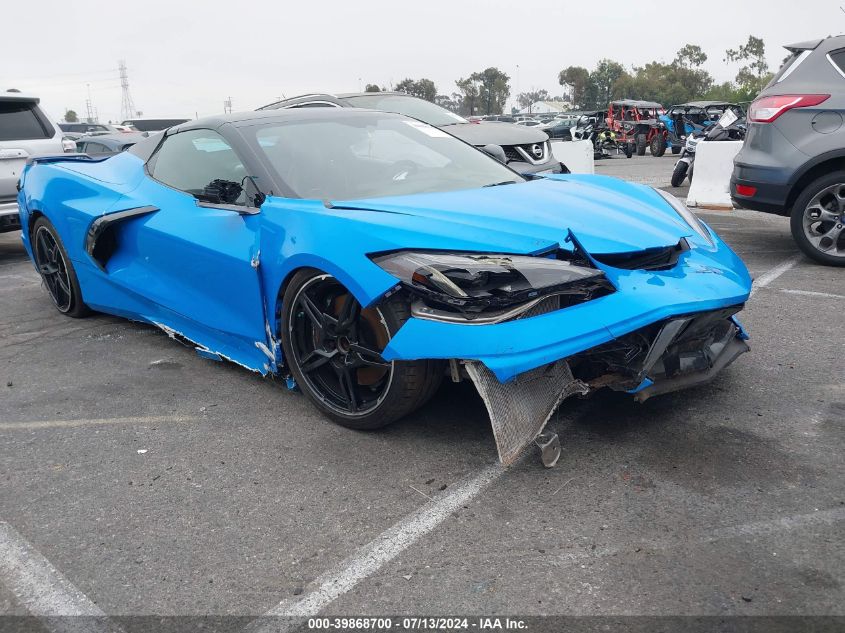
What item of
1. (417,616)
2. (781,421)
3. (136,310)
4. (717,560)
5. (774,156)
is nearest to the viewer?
(417,616)

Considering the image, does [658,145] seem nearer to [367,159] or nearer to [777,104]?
[777,104]

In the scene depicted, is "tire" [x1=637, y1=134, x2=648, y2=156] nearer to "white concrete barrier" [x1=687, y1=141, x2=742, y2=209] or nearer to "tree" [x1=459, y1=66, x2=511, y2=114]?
"white concrete barrier" [x1=687, y1=141, x2=742, y2=209]

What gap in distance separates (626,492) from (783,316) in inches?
105

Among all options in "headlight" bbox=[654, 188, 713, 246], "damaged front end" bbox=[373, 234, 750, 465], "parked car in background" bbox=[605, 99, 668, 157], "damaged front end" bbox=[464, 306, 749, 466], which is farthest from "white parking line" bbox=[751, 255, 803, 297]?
"parked car in background" bbox=[605, 99, 668, 157]

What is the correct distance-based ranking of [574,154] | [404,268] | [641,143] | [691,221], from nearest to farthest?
[404,268] → [691,221] → [574,154] → [641,143]

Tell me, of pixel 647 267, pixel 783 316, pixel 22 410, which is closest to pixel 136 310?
pixel 22 410

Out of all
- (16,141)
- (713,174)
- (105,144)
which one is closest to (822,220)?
(713,174)

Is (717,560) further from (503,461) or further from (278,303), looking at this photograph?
(278,303)

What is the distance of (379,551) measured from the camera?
7.86 feet

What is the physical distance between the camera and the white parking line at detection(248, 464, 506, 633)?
2143 millimetres

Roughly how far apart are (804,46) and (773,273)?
1.92 meters

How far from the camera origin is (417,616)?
209 cm

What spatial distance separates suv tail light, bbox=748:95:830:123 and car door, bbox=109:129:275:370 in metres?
4.44

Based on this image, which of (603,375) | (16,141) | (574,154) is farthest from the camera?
(574,154)
